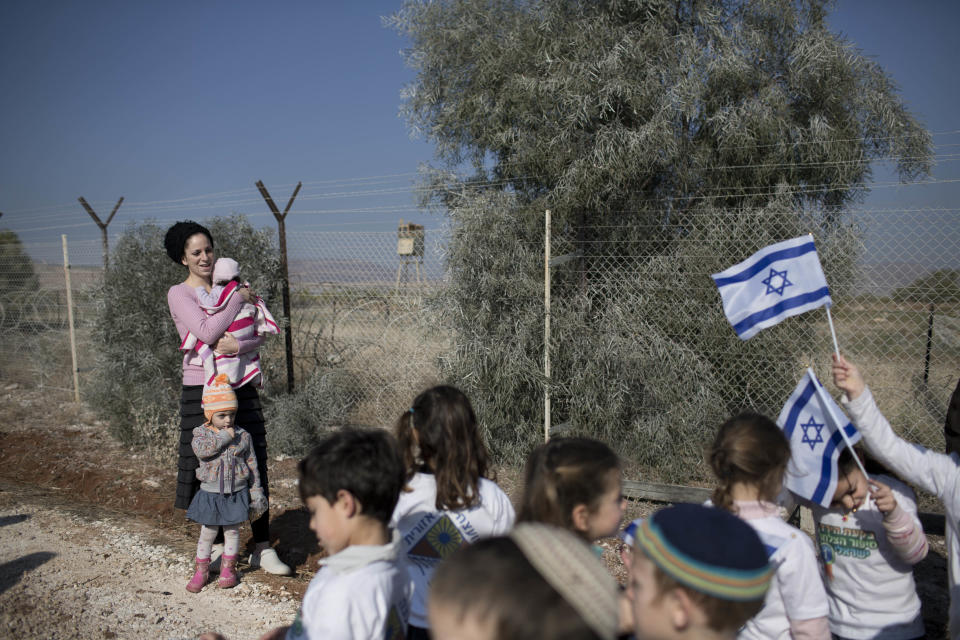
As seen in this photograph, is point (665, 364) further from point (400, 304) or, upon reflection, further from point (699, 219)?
A: point (400, 304)

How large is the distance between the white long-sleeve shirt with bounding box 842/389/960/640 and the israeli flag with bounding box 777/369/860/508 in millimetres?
84

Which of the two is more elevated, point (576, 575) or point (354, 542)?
point (576, 575)

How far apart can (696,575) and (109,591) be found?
370cm

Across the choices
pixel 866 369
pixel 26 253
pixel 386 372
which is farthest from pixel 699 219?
pixel 26 253

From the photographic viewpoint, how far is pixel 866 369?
5.43 meters

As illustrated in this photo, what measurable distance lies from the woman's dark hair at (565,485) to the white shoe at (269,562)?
2.63 meters

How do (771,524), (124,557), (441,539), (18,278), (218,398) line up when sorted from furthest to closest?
(18,278) < (124,557) < (218,398) < (441,539) < (771,524)

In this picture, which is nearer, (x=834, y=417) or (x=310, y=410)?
(x=834, y=417)

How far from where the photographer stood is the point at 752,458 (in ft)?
6.68

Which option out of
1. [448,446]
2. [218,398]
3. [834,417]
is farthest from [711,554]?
[218,398]

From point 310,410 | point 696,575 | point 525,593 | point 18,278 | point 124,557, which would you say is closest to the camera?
point 525,593

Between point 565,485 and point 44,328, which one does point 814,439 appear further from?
point 44,328

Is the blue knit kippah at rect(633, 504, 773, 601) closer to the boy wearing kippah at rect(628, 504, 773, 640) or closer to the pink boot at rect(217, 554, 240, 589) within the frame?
the boy wearing kippah at rect(628, 504, 773, 640)

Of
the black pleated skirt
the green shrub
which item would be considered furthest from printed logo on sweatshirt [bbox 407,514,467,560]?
the green shrub
